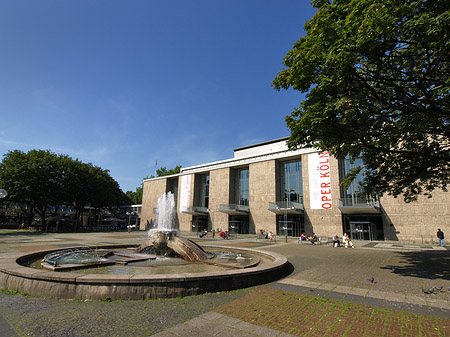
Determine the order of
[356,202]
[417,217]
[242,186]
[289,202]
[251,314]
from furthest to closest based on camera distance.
→ [242,186], [289,202], [356,202], [417,217], [251,314]

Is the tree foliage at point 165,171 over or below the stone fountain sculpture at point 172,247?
over

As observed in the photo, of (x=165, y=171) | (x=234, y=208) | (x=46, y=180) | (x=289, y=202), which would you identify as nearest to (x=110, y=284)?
(x=289, y=202)

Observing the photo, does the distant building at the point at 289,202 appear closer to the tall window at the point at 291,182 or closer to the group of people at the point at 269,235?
the tall window at the point at 291,182

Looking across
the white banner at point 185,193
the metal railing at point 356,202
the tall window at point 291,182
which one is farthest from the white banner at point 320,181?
the white banner at point 185,193

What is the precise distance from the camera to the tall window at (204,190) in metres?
50.1

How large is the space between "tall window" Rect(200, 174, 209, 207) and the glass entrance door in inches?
1059

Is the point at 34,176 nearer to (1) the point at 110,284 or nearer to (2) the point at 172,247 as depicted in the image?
(2) the point at 172,247

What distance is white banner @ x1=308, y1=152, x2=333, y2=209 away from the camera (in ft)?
110

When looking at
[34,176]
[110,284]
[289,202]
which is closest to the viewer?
[110,284]

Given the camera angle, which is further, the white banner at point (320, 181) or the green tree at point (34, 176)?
the green tree at point (34, 176)

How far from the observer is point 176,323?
4.26 meters

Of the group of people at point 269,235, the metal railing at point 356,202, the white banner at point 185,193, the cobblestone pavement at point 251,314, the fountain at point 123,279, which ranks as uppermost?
the white banner at point 185,193

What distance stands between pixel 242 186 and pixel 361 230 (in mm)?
20395

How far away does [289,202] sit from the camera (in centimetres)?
3712
